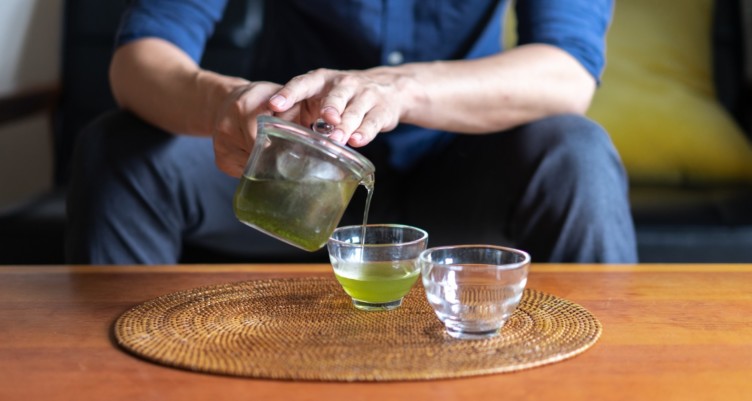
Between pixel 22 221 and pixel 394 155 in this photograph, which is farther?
pixel 22 221

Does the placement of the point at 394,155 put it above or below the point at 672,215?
above

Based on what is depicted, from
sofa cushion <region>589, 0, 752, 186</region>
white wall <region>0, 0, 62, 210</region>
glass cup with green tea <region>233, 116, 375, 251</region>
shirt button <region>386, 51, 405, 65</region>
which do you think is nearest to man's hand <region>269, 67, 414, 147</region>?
glass cup with green tea <region>233, 116, 375, 251</region>

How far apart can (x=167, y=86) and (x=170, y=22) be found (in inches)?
7.2

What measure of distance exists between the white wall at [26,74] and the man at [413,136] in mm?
1203

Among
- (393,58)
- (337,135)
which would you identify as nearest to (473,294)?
(337,135)

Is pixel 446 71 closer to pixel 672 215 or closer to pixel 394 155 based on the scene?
pixel 394 155

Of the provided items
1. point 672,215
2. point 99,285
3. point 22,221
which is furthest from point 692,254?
point 22,221

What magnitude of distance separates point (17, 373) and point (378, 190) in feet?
2.82

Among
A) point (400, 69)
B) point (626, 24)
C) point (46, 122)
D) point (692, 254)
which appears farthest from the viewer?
point (46, 122)

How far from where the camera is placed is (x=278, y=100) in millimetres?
964

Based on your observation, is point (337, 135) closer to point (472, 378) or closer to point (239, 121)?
point (239, 121)

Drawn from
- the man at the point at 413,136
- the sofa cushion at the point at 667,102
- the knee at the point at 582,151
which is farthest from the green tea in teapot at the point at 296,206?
the sofa cushion at the point at 667,102

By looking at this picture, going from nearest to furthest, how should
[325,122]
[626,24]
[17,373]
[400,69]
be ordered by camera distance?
1. [17,373]
2. [325,122]
3. [400,69]
4. [626,24]

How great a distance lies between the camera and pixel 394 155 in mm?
1516
